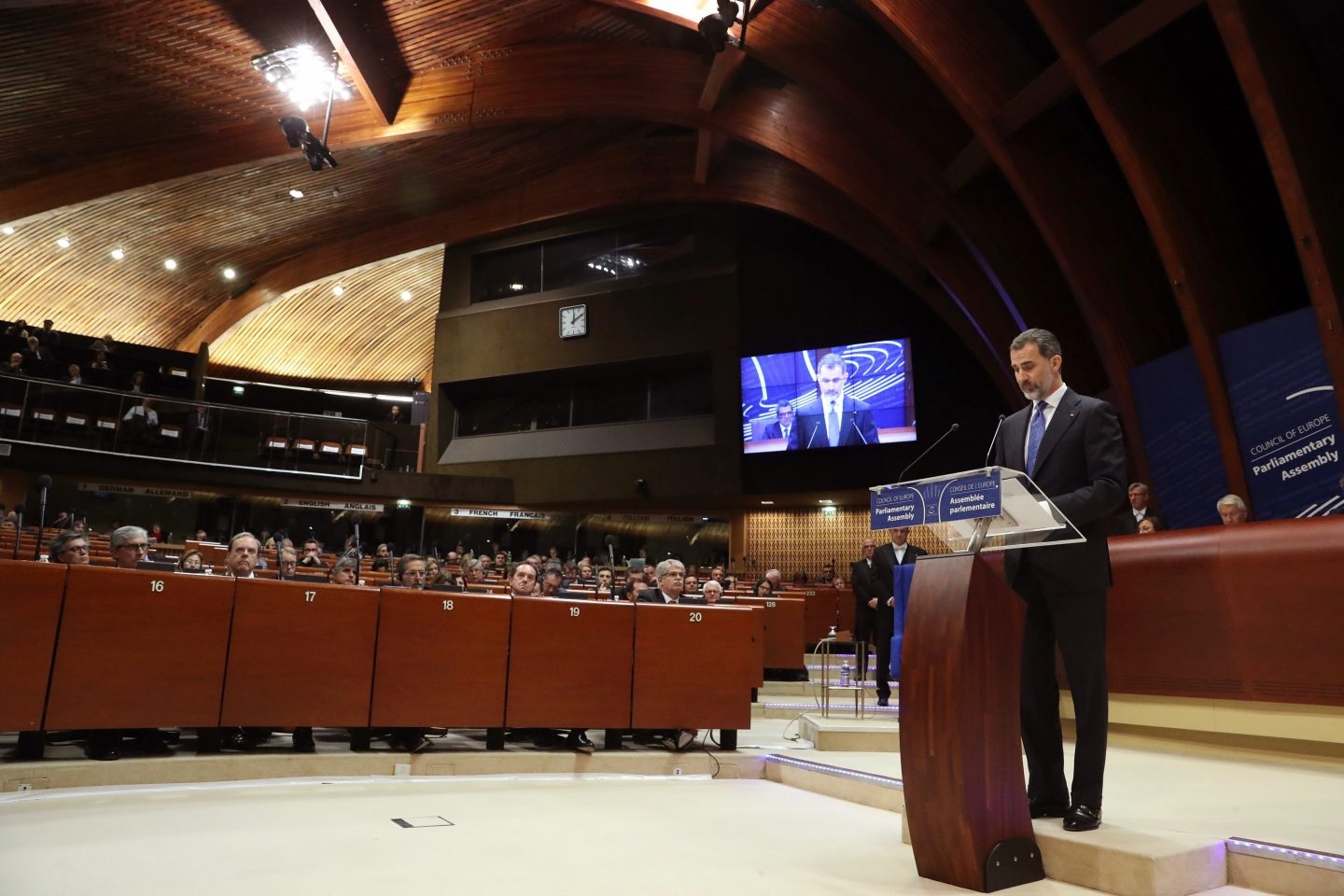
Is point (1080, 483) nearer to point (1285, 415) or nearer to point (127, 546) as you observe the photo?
point (127, 546)

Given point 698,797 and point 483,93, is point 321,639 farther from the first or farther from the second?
point 483,93

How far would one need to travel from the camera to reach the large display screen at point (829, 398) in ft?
44.6

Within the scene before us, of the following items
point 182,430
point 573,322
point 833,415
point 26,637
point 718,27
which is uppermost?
point 718,27

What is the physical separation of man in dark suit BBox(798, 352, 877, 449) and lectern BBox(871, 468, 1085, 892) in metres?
11.6

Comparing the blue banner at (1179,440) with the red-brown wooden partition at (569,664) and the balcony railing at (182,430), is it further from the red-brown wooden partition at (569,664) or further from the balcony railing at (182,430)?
the balcony railing at (182,430)

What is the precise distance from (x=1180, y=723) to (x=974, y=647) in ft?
10.0

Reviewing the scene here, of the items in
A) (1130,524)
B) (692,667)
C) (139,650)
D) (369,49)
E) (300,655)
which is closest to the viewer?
(139,650)

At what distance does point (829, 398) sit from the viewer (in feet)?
46.4

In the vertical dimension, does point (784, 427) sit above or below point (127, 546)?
above

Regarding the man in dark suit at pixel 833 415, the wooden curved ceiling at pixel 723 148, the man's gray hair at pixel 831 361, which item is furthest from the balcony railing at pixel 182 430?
the man's gray hair at pixel 831 361

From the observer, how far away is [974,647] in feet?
7.54

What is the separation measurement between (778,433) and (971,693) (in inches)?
482

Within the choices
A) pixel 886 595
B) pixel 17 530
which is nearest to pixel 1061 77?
pixel 886 595

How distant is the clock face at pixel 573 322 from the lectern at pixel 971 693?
14.3 meters
